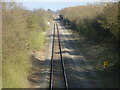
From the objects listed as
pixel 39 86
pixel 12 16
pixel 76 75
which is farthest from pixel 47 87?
pixel 12 16

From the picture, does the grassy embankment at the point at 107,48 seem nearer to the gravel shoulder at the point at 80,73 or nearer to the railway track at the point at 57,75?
the gravel shoulder at the point at 80,73

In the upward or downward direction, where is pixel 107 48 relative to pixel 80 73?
upward

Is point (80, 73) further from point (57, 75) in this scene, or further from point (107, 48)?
point (107, 48)

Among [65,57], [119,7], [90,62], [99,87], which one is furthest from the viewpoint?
[65,57]

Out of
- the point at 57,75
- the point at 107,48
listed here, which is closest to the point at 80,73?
the point at 57,75

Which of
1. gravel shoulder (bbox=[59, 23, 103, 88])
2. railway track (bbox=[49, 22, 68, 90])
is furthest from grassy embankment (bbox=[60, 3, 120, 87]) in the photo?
railway track (bbox=[49, 22, 68, 90])

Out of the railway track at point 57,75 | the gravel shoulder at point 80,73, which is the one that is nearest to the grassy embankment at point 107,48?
the gravel shoulder at point 80,73

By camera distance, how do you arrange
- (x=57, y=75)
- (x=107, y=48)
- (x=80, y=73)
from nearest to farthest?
(x=57, y=75)
(x=80, y=73)
(x=107, y=48)

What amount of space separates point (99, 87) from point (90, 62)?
7.67 metres

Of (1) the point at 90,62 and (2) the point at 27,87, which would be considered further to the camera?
(1) the point at 90,62

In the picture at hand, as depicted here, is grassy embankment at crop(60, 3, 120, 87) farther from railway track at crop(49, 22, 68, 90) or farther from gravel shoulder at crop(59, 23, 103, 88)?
railway track at crop(49, 22, 68, 90)

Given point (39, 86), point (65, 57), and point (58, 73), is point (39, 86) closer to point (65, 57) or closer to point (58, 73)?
point (58, 73)

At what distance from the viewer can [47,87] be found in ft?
53.3

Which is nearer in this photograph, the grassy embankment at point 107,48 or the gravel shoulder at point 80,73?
the gravel shoulder at point 80,73
